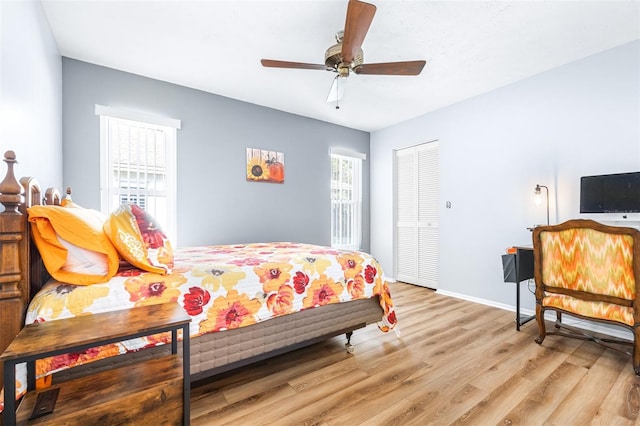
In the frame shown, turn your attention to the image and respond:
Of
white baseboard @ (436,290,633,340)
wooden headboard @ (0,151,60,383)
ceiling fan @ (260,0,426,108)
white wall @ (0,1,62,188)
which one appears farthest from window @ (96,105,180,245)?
white baseboard @ (436,290,633,340)

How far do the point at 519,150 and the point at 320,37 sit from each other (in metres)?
2.56

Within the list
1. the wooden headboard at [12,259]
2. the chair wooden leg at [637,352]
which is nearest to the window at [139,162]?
the wooden headboard at [12,259]

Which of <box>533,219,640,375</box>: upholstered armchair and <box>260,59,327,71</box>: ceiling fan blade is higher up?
<box>260,59,327,71</box>: ceiling fan blade

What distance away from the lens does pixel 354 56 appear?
2.18 m

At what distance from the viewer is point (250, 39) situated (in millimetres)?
2590

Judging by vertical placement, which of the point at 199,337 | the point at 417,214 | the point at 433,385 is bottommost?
the point at 433,385

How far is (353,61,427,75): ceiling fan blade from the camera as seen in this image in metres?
2.27

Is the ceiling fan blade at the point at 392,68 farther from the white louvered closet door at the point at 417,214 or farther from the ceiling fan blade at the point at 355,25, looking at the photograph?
the white louvered closet door at the point at 417,214

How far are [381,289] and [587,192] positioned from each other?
209cm

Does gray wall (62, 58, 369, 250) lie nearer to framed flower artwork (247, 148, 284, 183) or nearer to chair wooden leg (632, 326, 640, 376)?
framed flower artwork (247, 148, 284, 183)

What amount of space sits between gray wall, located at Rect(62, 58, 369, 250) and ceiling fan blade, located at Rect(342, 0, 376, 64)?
2.15m

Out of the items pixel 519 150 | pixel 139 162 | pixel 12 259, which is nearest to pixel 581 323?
pixel 519 150

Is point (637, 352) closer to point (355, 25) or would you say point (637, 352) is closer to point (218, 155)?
point (355, 25)

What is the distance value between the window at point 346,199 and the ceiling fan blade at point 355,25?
276cm
